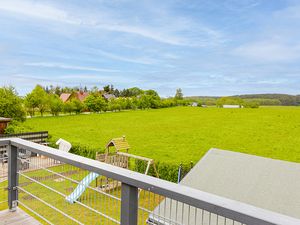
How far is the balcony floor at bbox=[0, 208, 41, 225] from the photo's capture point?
231 cm

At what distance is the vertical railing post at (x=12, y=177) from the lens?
7.82ft

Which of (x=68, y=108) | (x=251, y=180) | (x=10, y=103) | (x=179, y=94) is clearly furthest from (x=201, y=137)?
(x=179, y=94)

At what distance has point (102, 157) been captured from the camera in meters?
8.98

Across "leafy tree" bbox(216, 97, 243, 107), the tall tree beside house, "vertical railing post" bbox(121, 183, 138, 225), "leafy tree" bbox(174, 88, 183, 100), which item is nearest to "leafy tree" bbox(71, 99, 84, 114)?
the tall tree beside house

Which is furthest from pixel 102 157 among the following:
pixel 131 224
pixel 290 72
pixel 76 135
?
pixel 290 72

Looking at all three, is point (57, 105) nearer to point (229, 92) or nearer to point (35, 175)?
point (229, 92)

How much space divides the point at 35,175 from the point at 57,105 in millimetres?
31251

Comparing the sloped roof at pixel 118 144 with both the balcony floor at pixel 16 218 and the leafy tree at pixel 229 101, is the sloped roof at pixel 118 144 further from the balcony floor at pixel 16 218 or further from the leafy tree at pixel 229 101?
the leafy tree at pixel 229 101

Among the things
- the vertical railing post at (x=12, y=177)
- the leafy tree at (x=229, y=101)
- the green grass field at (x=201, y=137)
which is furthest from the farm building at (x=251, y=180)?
the leafy tree at (x=229, y=101)

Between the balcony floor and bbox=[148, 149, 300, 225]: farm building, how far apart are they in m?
3.43

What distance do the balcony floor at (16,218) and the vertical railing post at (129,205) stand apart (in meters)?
1.41

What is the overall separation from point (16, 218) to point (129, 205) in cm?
166

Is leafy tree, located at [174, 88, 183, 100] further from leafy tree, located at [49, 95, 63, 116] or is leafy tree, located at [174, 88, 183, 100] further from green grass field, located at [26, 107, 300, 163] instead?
leafy tree, located at [49, 95, 63, 116]

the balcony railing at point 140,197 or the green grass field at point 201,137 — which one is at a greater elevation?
the balcony railing at point 140,197
